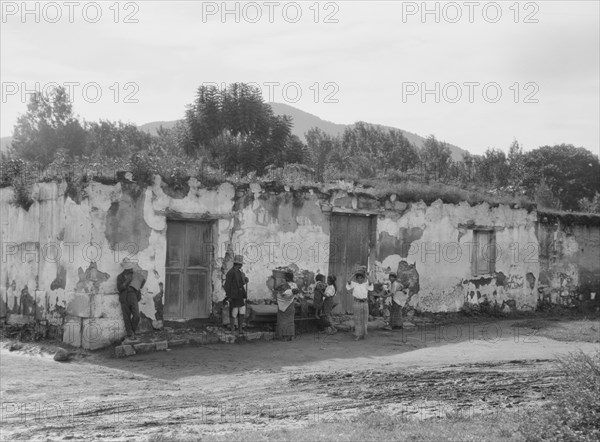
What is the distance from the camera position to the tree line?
3366 centimetres

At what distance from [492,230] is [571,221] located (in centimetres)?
375

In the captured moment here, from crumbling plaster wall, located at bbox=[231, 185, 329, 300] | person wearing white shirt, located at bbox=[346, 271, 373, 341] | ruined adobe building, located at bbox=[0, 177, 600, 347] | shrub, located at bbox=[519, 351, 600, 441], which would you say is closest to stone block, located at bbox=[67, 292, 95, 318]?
ruined adobe building, located at bbox=[0, 177, 600, 347]

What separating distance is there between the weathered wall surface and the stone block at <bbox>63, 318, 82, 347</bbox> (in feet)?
43.0

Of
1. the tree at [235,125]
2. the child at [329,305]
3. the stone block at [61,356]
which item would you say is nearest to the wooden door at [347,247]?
the child at [329,305]

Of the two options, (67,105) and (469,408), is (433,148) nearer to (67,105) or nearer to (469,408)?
(67,105)

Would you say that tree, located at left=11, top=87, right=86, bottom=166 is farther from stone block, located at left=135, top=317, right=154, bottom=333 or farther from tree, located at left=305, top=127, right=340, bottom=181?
stone block, located at left=135, top=317, right=154, bottom=333

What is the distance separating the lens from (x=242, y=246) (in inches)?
567

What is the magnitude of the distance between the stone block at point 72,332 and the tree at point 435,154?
3465cm

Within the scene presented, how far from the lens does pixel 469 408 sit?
7848 millimetres

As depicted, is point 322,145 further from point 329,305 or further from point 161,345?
point 161,345

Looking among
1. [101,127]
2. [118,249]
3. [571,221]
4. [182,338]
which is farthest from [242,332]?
[101,127]

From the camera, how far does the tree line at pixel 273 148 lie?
33656 millimetres

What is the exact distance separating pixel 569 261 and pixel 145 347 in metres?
13.7

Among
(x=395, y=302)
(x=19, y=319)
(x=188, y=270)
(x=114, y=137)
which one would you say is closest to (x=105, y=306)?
(x=188, y=270)
